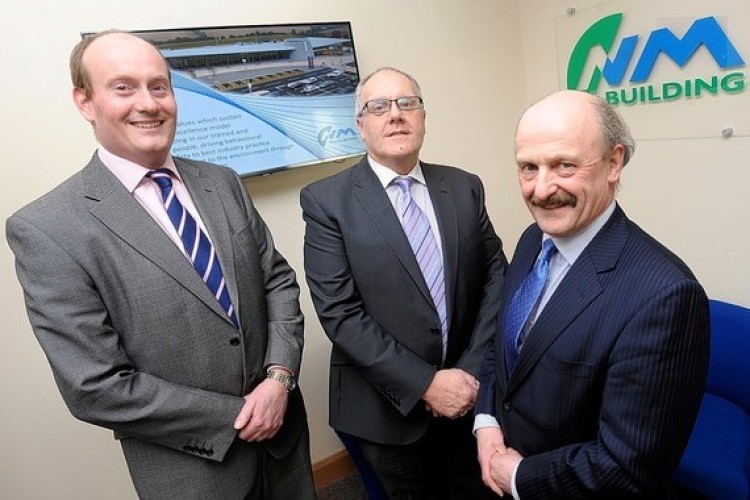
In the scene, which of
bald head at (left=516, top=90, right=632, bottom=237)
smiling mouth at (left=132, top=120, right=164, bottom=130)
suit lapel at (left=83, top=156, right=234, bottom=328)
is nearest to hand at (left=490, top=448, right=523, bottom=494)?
bald head at (left=516, top=90, right=632, bottom=237)

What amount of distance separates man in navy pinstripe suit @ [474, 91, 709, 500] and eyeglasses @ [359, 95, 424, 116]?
61 cm

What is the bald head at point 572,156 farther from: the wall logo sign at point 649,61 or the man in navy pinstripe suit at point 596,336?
the wall logo sign at point 649,61

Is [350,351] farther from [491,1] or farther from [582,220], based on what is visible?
[491,1]

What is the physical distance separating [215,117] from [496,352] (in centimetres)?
145

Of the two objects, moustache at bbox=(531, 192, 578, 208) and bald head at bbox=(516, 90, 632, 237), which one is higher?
bald head at bbox=(516, 90, 632, 237)

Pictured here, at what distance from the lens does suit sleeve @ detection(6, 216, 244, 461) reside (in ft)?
3.74

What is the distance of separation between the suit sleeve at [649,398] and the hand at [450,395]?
524mm

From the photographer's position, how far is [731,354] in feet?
6.84

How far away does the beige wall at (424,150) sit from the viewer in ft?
5.99

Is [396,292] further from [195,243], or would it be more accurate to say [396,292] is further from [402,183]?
[195,243]

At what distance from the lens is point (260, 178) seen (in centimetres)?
228

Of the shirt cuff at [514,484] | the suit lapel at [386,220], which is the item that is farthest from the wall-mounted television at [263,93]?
the shirt cuff at [514,484]

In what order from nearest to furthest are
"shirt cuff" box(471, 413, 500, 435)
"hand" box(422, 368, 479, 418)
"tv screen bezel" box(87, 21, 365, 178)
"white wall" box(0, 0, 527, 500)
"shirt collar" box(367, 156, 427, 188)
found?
"shirt cuff" box(471, 413, 500, 435), "hand" box(422, 368, 479, 418), "shirt collar" box(367, 156, 427, 188), "white wall" box(0, 0, 527, 500), "tv screen bezel" box(87, 21, 365, 178)

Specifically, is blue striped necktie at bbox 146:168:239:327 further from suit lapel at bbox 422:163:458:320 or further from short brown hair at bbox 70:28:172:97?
suit lapel at bbox 422:163:458:320
